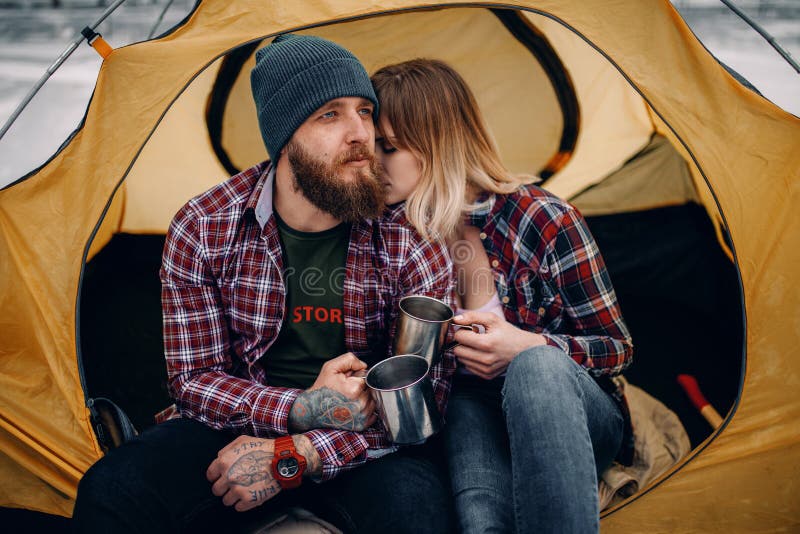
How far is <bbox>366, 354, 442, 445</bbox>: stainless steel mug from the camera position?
3.69 ft

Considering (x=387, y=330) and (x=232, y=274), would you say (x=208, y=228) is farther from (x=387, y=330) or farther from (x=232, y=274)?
(x=387, y=330)

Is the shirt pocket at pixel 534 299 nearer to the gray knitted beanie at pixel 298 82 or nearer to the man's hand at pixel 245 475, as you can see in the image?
the gray knitted beanie at pixel 298 82

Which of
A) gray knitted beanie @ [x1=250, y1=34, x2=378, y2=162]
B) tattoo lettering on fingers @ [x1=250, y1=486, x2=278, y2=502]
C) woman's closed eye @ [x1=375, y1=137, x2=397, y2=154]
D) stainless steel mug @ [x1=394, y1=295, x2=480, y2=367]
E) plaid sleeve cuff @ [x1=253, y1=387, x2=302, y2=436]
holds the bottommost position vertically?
tattoo lettering on fingers @ [x1=250, y1=486, x2=278, y2=502]

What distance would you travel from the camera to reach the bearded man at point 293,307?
3.97ft

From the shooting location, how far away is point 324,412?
4.09 ft

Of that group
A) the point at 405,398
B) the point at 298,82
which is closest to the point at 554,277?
the point at 405,398

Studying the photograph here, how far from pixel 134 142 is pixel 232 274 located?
1.51 feet

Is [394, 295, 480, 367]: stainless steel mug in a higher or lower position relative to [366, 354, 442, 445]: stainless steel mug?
higher

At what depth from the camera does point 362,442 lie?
1.24 m

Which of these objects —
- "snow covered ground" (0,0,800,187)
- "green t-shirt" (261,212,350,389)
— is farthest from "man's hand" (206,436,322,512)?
"snow covered ground" (0,0,800,187)

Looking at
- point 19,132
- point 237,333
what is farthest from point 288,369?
point 19,132

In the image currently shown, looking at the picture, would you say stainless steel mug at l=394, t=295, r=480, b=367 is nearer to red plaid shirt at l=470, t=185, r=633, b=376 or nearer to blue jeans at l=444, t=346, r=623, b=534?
blue jeans at l=444, t=346, r=623, b=534

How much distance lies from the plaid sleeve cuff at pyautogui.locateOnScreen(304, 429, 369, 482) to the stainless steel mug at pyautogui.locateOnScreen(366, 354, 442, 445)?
9 centimetres

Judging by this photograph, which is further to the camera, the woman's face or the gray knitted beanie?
the woman's face
